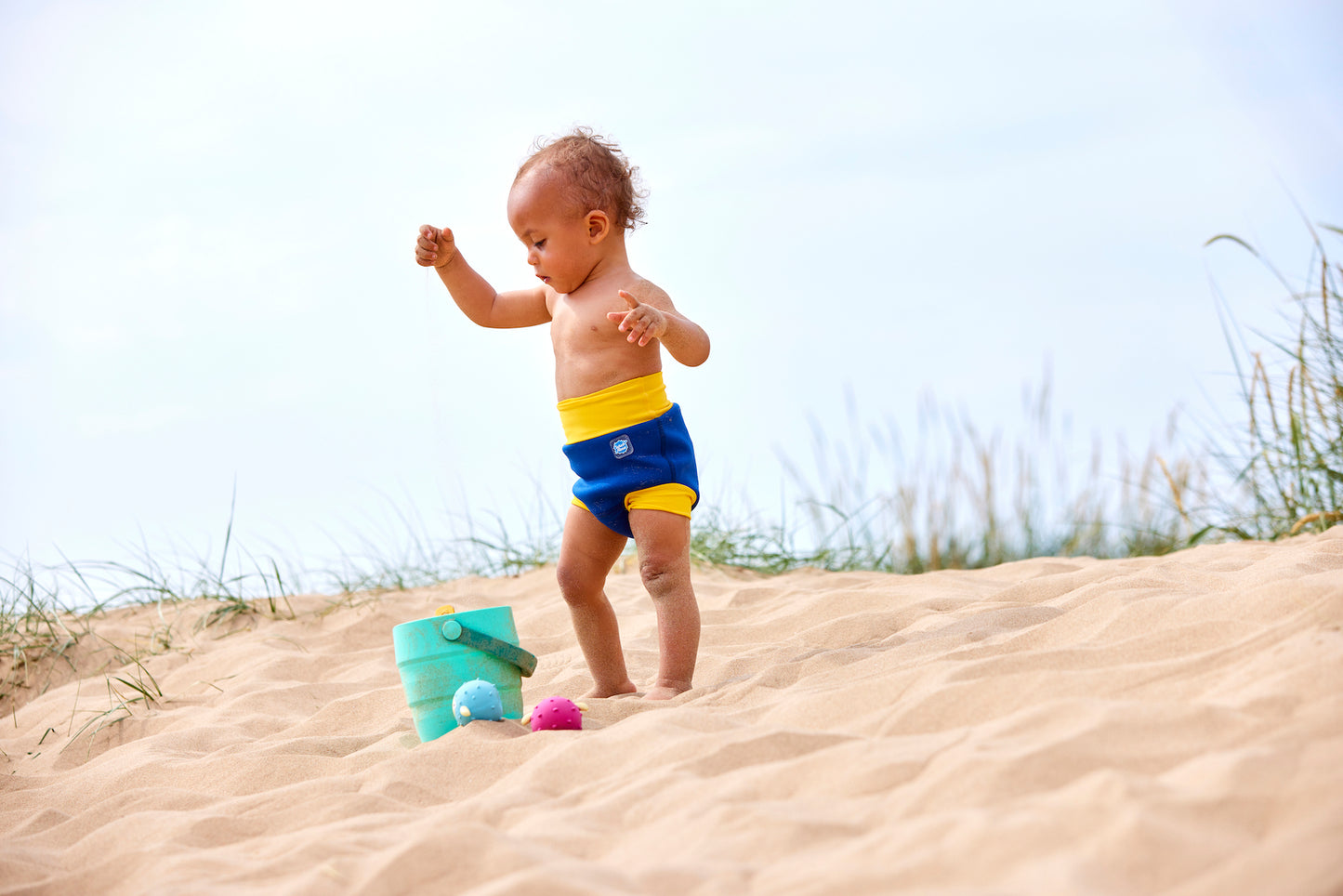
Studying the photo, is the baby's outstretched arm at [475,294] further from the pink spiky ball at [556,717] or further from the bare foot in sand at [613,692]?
the pink spiky ball at [556,717]

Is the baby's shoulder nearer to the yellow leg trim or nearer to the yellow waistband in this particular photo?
the yellow waistband

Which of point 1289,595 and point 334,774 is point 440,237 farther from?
point 1289,595

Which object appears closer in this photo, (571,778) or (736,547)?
(571,778)

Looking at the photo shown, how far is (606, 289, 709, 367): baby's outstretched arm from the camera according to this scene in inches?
94.7

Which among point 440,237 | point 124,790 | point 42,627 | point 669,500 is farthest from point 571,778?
point 42,627

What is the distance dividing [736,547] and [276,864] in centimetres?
324

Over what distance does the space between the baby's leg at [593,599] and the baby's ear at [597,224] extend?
687 millimetres

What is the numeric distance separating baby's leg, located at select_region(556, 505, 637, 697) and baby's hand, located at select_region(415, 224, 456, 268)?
80 centimetres

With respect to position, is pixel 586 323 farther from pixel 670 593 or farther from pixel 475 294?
pixel 670 593

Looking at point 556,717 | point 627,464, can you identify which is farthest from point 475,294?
point 556,717

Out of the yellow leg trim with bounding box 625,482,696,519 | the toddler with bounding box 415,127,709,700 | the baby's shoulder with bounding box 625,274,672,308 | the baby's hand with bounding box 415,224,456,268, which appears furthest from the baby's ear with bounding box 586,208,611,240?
the yellow leg trim with bounding box 625,482,696,519

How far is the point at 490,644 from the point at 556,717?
27cm

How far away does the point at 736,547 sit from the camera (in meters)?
4.74

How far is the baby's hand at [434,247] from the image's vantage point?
2.96 meters
